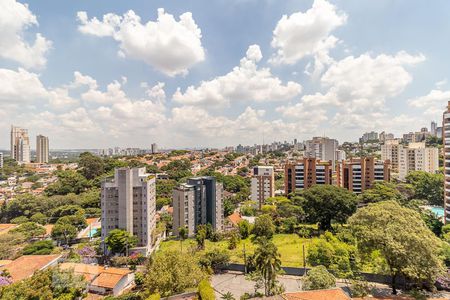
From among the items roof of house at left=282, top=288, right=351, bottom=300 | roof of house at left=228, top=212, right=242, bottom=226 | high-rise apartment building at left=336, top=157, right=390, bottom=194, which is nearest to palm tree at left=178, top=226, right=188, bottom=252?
roof of house at left=228, top=212, right=242, bottom=226

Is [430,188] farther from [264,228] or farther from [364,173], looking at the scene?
[264,228]

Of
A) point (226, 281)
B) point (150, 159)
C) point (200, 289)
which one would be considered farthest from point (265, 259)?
point (150, 159)

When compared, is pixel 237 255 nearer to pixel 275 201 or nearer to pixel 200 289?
pixel 200 289

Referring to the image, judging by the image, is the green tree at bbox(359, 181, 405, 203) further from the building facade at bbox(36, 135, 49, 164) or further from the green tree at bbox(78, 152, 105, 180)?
the building facade at bbox(36, 135, 49, 164)

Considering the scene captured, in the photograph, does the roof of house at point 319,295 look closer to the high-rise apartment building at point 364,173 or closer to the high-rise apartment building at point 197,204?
the high-rise apartment building at point 197,204

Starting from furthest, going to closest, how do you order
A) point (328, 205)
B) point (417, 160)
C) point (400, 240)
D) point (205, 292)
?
point (417, 160) → point (328, 205) → point (400, 240) → point (205, 292)

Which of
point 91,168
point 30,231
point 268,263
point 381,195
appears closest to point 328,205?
point 381,195
